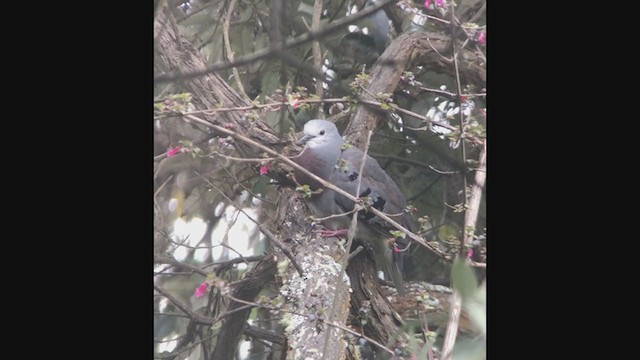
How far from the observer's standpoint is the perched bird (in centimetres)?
356

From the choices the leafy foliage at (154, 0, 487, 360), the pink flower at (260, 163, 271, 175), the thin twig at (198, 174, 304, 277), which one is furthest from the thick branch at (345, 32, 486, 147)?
the thin twig at (198, 174, 304, 277)

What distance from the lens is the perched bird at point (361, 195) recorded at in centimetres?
356

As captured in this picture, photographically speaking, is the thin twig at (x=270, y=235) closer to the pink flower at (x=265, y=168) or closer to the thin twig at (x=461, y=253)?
the pink flower at (x=265, y=168)

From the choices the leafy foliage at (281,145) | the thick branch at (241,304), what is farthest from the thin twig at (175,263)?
the thick branch at (241,304)

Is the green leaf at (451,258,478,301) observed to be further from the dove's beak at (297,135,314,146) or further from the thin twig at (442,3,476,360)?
the dove's beak at (297,135,314,146)

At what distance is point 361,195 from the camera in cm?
356

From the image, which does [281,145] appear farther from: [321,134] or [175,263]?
[175,263]

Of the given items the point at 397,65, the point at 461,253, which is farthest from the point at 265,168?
the point at 461,253

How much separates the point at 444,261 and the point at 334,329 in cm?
32

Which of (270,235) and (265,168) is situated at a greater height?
(265,168)

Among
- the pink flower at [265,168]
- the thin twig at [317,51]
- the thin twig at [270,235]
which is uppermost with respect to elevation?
the thin twig at [317,51]
